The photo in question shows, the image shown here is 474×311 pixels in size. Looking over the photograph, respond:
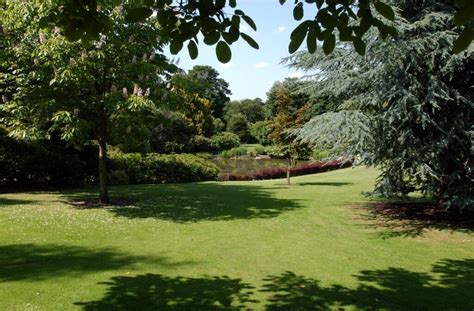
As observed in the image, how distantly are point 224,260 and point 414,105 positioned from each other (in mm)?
6003

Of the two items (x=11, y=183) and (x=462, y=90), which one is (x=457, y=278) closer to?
(x=462, y=90)

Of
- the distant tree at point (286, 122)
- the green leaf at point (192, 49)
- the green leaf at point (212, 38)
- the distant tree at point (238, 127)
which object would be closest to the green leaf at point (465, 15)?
the green leaf at point (212, 38)

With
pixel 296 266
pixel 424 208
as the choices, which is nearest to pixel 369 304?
pixel 296 266

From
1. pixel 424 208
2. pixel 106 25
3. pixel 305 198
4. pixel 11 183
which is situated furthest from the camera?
pixel 11 183

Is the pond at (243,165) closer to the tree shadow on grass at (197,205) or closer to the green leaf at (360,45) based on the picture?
the tree shadow on grass at (197,205)

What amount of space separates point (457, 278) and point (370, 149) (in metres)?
5.01

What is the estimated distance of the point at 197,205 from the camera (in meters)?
13.7

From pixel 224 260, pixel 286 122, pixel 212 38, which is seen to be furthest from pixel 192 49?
pixel 286 122

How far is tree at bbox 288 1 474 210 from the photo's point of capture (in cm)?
995

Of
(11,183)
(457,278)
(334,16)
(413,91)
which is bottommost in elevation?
(457,278)

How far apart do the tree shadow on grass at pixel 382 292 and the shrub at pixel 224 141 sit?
4964 centimetres

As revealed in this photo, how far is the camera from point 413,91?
10.3 metres

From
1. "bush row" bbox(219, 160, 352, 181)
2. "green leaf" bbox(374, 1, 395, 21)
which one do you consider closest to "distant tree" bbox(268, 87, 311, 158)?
"bush row" bbox(219, 160, 352, 181)

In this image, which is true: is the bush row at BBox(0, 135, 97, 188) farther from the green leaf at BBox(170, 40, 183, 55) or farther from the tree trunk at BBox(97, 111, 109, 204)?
the green leaf at BBox(170, 40, 183, 55)
